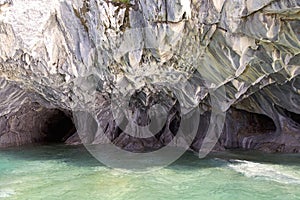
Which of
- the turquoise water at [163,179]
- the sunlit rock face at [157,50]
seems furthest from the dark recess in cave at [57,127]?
the turquoise water at [163,179]

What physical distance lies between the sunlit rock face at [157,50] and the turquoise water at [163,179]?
211cm

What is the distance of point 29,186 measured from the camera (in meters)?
6.62

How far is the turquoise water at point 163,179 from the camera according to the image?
19.7 ft

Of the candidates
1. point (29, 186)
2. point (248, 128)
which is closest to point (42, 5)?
point (29, 186)

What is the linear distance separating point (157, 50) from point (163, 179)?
2890mm

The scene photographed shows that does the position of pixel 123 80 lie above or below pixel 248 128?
above

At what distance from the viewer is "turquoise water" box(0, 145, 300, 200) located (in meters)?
6.01

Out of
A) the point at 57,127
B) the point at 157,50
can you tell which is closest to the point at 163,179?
the point at 157,50

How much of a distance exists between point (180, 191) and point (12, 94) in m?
7.86

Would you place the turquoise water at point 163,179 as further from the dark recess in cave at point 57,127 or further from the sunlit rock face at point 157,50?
the dark recess in cave at point 57,127

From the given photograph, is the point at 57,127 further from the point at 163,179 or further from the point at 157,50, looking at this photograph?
the point at 163,179

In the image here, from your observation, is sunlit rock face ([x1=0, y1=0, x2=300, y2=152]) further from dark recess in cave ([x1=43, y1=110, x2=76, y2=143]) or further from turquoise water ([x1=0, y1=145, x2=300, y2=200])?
dark recess in cave ([x1=43, y1=110, x2=76, y2=143])

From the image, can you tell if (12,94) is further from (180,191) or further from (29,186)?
(180,191)

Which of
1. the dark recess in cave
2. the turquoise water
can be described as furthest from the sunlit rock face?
the dark recess in cave
